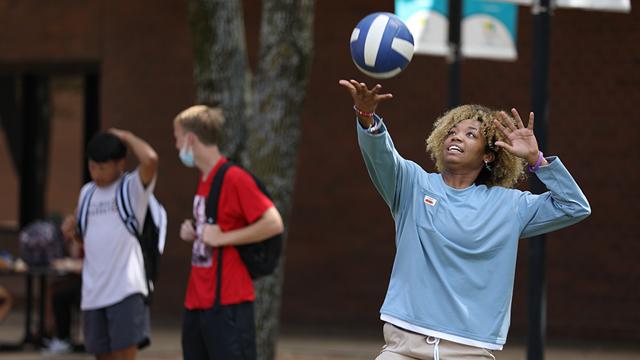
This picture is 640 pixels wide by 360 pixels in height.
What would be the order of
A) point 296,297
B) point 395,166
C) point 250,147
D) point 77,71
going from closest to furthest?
point 395,166 < point 250,147 < point 296,297 < point 77,71

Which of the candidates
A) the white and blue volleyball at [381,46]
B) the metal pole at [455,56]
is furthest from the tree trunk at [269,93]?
the white and blue volleyball at [381,46]

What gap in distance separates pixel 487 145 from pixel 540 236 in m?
2.33

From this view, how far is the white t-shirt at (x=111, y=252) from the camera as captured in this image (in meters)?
7.23

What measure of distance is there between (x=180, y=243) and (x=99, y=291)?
7216 millimetres

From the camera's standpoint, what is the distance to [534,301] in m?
7.14

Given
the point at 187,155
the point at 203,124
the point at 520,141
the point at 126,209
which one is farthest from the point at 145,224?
the point at 520,141

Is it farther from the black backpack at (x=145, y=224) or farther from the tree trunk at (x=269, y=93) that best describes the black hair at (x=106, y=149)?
the tree trunk at (x=269, y=93)

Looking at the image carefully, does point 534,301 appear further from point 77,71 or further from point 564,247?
point 77,71

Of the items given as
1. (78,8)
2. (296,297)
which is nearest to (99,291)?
(296,297)

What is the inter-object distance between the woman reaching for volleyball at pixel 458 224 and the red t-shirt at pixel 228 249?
155 centimetres

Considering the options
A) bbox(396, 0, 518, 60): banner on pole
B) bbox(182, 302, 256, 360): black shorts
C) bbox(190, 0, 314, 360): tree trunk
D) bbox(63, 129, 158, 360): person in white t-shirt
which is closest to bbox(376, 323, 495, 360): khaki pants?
bbox(182, 302, 256, 360): black shorts

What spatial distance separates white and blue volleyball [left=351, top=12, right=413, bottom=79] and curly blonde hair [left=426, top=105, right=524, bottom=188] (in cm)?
35

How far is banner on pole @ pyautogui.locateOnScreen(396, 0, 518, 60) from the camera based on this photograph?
9398 millimetres

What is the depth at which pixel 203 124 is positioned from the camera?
6.52 m
